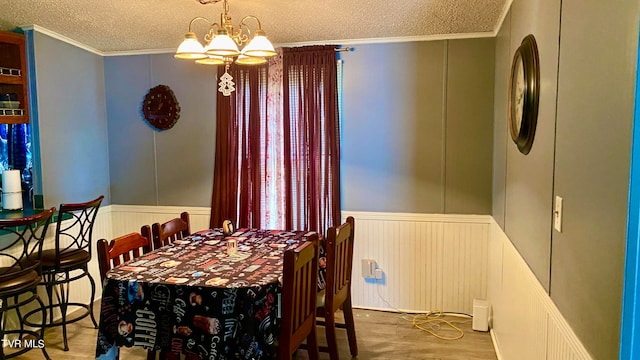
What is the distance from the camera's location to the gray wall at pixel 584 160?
1097mm

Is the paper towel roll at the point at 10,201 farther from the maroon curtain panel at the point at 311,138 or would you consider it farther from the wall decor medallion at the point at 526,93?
the wall decor medallion at the point at 526,93

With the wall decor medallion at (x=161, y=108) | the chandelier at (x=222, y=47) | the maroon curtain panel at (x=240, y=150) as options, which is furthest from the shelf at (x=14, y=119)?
the chandelier at (x=222, y=47)

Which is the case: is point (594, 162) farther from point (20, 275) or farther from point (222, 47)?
point (20, 275)

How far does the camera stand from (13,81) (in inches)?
136

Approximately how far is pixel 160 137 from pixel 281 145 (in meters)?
1.20

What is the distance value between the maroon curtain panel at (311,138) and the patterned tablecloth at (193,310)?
1458mm

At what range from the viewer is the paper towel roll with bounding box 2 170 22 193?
3424mm

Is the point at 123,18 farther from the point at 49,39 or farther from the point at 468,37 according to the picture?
the point at 468,37

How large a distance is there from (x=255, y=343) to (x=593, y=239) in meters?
1.47

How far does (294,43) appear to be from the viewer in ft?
12.8

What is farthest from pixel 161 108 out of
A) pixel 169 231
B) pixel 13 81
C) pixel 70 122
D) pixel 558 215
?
pixel 558 215

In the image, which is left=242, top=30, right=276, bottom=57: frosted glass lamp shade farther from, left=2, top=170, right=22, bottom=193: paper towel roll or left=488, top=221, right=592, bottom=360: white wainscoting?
left=2, top=170, right=22, bottom=193: paper towel roll

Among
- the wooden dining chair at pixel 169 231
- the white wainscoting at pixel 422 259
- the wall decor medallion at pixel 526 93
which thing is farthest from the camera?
the white wainscoting at pixel 422 259

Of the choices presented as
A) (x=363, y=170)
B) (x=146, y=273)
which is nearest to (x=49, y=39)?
(x=146, y=273)
